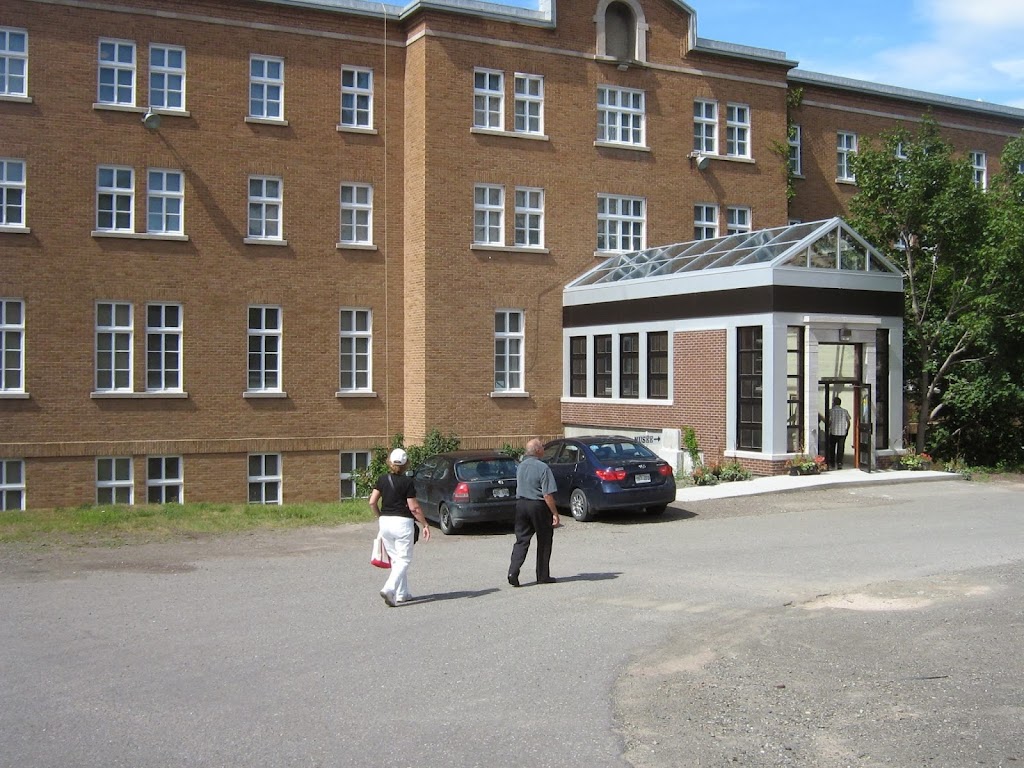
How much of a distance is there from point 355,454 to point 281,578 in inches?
590

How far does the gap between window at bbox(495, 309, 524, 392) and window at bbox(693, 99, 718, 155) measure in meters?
7.83

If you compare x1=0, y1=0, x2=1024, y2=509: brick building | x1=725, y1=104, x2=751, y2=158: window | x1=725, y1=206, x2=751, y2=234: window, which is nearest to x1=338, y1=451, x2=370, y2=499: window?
x1=0, y1=0, x2=1024, y2=509: brick building

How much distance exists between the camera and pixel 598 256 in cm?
3022

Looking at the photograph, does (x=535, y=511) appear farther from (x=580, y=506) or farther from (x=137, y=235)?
(x=137, y=235)

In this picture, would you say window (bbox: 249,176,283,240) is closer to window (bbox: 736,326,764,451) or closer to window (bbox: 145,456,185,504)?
window (bbox: 145,456,185,504)

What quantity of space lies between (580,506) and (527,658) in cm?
998

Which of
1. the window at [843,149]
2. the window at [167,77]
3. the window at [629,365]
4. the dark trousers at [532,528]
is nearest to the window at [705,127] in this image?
the window at [843,149]

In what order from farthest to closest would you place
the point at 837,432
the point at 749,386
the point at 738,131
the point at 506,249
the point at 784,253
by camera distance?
the point at 738,131
the point at 506,249
the point at 837,432
the point at 749,386
the point at 784,253

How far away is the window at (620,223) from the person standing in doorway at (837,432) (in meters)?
8.50

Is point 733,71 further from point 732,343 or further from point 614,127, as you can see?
point 732,343

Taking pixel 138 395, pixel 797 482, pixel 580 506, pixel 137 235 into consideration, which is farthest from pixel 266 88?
pixel 797 482

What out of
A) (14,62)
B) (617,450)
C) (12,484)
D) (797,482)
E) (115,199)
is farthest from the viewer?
(115,199)

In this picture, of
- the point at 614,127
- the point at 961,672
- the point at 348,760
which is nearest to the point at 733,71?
the point at 614,127

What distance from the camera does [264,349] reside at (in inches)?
1084
